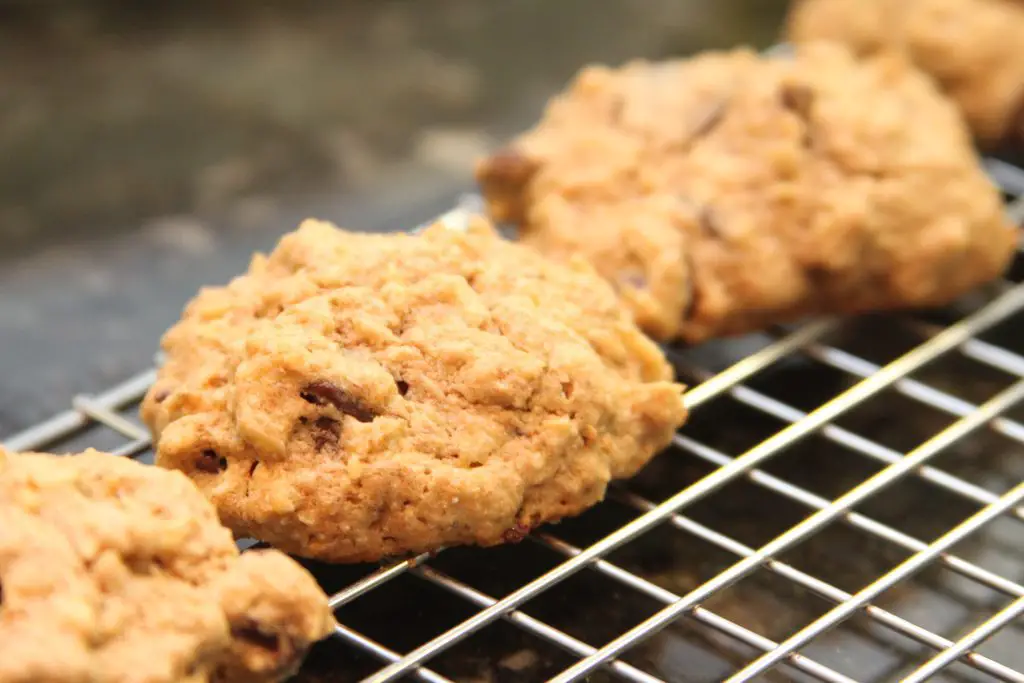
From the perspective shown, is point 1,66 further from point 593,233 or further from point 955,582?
point 955,582

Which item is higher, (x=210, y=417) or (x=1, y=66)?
(x=1, y=66)

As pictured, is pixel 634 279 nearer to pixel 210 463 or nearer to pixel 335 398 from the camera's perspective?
pixel 335 398

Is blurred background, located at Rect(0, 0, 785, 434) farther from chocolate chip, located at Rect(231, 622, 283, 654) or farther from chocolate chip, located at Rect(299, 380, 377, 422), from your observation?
chocolate chip, located at Rect(231, 622, 283, 654)

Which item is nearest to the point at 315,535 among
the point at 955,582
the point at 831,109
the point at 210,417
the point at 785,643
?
the point at 210,417

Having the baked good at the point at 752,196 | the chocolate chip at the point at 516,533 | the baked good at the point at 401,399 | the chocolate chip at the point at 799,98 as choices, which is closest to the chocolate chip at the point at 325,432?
the baked good at the point at 401,399

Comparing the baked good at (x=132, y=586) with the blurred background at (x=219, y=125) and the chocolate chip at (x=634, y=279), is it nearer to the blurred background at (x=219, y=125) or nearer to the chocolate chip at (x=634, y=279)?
the chocolate chip at (x=634, y=279)

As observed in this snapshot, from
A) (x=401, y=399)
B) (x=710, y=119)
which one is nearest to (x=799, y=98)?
(x=710, y=119)
